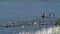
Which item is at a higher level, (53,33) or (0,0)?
(53,33)

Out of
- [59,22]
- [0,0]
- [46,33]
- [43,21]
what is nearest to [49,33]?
[46,33]

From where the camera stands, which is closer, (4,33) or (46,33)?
(46,33)

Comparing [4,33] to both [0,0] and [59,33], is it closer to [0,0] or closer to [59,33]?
[59,33]

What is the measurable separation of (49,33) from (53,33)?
0.46 meters

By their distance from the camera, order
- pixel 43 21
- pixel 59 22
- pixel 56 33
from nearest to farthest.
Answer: pixel 56 33 → pixel 59 22 → pixel 43 21

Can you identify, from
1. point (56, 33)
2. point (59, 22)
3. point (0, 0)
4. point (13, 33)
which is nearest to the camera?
point (56, 33)

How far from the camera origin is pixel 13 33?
21.0 m

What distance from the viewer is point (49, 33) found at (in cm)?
1554

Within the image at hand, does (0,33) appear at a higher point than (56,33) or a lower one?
lower

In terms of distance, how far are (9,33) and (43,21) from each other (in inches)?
369

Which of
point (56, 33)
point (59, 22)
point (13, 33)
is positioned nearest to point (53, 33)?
point (56, 33)

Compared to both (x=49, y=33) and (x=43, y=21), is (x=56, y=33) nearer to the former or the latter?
(x=49, y=33)

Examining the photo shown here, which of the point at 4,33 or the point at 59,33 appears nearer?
the point at 59,33

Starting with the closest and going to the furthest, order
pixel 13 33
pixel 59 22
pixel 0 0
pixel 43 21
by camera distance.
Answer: pixel 13 33 → pixel 59 22 → pixel 43 21 → pixel 0 0
